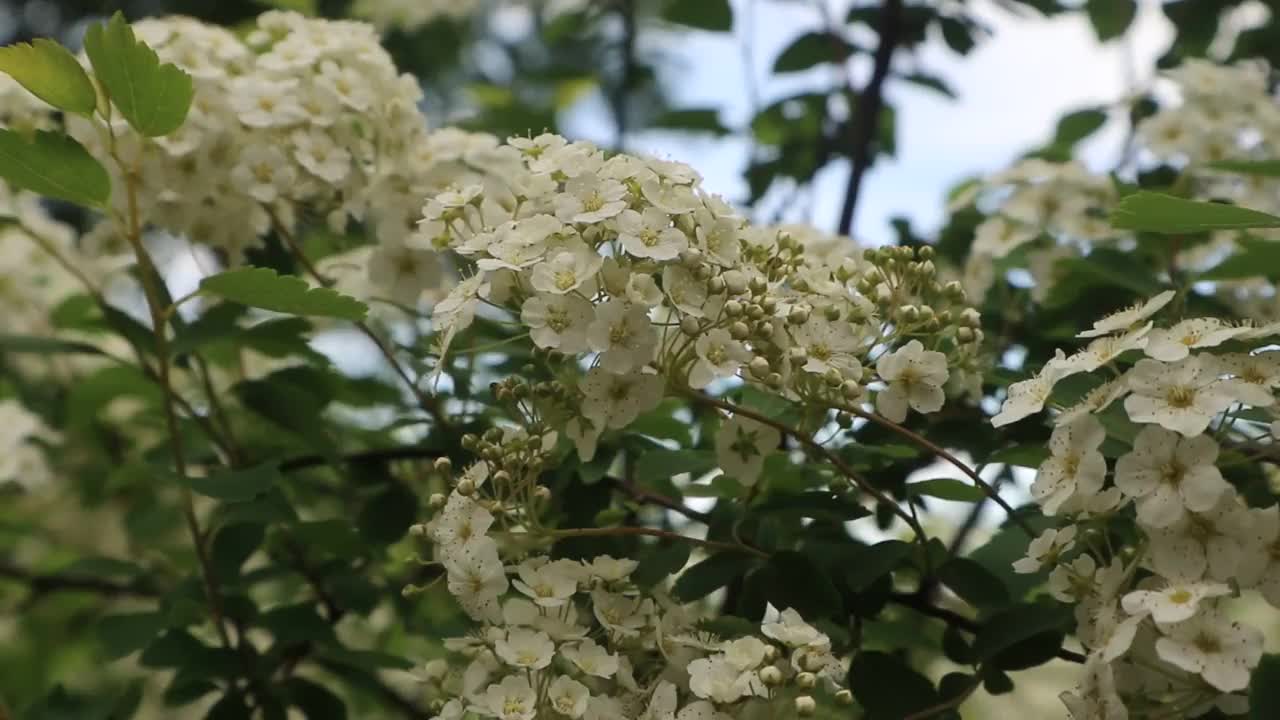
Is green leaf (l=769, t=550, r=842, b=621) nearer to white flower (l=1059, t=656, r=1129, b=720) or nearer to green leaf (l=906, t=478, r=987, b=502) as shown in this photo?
green leaf (l=906, t=478, r=987, b=502)

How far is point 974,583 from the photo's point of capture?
1.48 meters

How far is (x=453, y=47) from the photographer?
4008 millimetres

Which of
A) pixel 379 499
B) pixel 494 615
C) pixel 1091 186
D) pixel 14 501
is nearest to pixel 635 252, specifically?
pixel 494 615

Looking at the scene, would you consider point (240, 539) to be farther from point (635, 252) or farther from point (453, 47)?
point (453, 47)

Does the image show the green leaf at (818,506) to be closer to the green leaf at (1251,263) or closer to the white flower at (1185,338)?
the white flower at (1185,338)

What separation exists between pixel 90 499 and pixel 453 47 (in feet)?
6.42

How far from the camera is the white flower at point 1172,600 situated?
1029 millimetres

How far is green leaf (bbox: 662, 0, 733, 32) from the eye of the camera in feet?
8.48

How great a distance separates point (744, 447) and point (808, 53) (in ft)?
4.26

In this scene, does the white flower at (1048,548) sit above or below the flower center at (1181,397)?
below

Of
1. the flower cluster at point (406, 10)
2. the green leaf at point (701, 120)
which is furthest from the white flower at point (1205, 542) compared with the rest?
the flower cluster at point (406, 10)

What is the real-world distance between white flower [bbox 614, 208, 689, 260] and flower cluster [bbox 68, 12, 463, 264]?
0.71 m

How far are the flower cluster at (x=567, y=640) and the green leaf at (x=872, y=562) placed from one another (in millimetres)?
119

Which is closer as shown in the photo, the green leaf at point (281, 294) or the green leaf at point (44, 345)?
the green leaf at point (281, 294)
